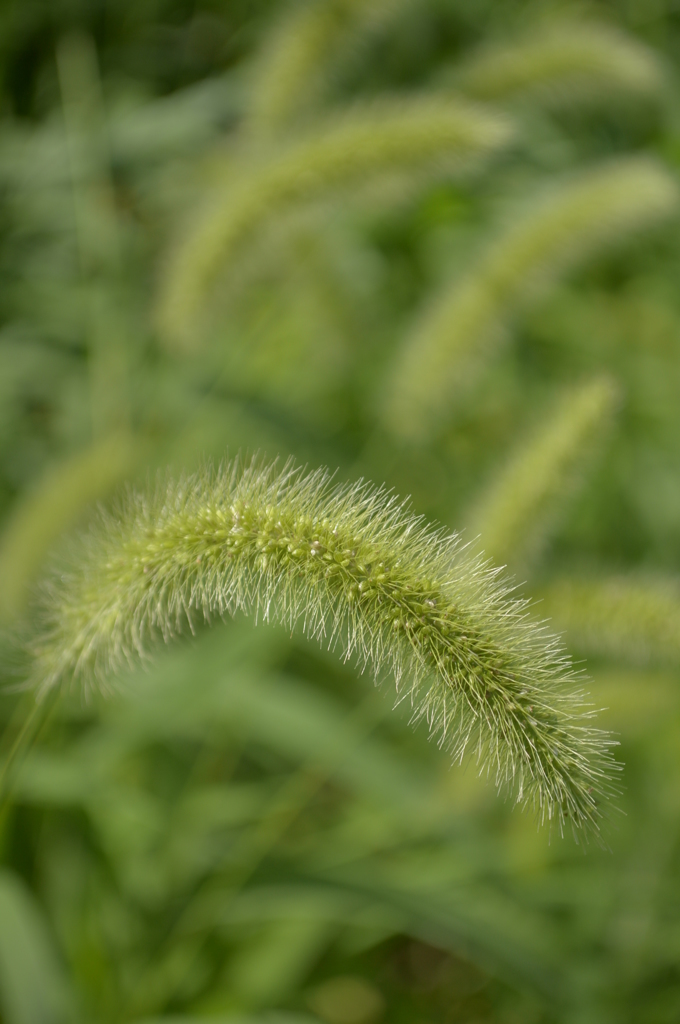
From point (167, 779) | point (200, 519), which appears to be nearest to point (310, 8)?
point (200, 519)

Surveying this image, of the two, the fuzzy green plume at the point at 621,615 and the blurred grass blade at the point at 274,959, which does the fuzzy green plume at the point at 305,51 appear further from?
the blurred grass blade at the point at 274,959

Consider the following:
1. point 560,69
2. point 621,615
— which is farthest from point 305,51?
point 621,615

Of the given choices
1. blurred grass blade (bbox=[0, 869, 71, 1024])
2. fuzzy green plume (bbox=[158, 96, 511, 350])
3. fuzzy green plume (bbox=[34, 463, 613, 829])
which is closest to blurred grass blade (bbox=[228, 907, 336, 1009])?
blurred grass blade (bbox=[0, 869, 71, 1024])

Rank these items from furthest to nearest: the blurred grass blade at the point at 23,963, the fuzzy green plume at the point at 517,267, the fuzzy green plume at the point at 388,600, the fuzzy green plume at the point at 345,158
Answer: the fuzzy green plume at the point at 517,267 → the fuzzy green plume at the point at 345,158 → the blurred grass blade at the point at 23,963 → the fuzzy green plume at the point at 388,600

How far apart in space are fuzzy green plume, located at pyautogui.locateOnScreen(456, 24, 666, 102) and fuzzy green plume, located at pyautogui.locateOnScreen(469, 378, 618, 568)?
3.94 feet

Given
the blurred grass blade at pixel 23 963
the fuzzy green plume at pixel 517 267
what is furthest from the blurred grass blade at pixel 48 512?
the fuzzy green plume at pixel 517 267

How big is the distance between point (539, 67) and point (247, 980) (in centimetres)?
285

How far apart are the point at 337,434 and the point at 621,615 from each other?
1397mm

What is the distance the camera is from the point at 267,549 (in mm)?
1045

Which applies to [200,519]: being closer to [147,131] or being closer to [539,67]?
[539,67]

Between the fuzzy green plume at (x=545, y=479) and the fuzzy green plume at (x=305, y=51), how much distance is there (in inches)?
56.2

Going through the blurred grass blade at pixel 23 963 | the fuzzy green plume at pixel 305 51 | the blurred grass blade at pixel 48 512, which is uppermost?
the fuzzy green plume at pixel 305 51

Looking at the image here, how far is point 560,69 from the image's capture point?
8.02 ft

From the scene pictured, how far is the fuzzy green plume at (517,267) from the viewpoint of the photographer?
7.02ft
